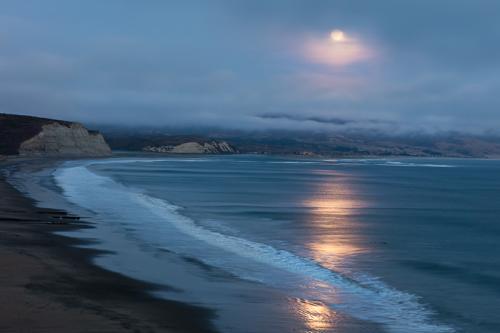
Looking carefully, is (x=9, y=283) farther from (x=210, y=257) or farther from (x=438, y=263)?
A: (x=438, y=263)

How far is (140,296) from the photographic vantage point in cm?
1414

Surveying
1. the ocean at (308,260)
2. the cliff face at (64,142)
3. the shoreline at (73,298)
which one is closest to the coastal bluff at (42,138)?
the cliff face at (64,142)

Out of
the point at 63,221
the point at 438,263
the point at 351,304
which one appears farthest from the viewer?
the point at 63,221

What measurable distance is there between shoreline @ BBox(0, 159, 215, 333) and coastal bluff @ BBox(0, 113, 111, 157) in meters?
99.8

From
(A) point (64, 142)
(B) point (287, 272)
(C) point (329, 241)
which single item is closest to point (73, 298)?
(B) point (287, 272)

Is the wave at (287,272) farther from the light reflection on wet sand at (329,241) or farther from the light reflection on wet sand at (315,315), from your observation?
the light reflection on wet sand at (329,241)

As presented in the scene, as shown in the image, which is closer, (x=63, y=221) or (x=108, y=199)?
(x=63, y=221)

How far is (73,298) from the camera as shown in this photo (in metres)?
13.3

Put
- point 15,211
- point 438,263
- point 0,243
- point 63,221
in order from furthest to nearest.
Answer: point 15,211 < point 63,221 < point 438,263 < point 0,243

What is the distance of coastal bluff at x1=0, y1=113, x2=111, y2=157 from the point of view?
117m

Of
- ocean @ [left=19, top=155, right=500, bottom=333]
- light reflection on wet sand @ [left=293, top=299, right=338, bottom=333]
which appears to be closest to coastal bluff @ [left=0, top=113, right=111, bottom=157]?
ocean @ [left=19, top=155, right=500, bottom=333]

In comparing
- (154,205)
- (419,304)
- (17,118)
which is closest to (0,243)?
(419,304)

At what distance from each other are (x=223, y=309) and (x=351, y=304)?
2.99 meters

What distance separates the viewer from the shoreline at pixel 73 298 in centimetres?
1141
